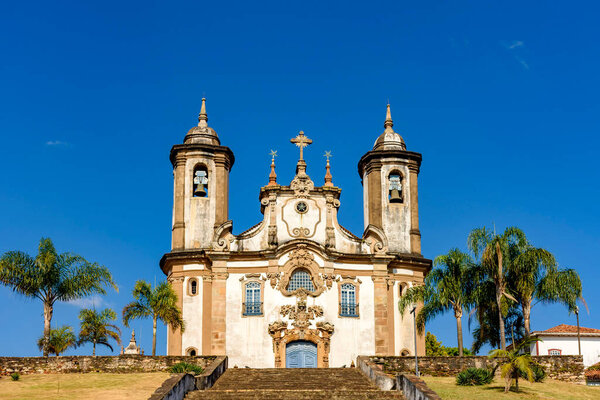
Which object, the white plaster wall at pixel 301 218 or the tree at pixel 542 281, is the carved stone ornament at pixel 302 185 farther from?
the tree at pixel 542 281

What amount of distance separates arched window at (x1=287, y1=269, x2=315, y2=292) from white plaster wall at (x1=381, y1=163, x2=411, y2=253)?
18.4ft

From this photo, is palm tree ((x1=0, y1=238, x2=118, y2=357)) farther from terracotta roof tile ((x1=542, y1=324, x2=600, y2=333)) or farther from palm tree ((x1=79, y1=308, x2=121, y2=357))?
terracotta roof tile ((x1=542, y1=324, x2=600, y2=333))

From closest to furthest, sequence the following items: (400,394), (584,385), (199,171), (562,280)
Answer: (400,394) < (584,385) < (562,280) < (199,171)

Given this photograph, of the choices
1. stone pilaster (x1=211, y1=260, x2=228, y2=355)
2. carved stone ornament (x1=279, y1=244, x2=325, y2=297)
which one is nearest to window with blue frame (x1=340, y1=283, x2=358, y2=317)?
carved stone ornament (x1=279, y1=244, x2=325, y2=297)

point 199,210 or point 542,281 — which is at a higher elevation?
point 199,210

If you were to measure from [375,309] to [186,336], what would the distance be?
9.40 metres

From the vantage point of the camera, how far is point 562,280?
129ft

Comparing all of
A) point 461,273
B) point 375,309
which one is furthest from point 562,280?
point 375,309

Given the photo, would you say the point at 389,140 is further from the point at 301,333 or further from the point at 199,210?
the point at 301,333

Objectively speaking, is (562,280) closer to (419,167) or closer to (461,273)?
(461,273)

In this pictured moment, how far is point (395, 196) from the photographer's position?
47.4 metres

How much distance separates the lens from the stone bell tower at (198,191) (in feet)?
151

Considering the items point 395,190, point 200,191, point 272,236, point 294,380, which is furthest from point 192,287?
point 294,380

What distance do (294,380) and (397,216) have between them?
1679 cm
